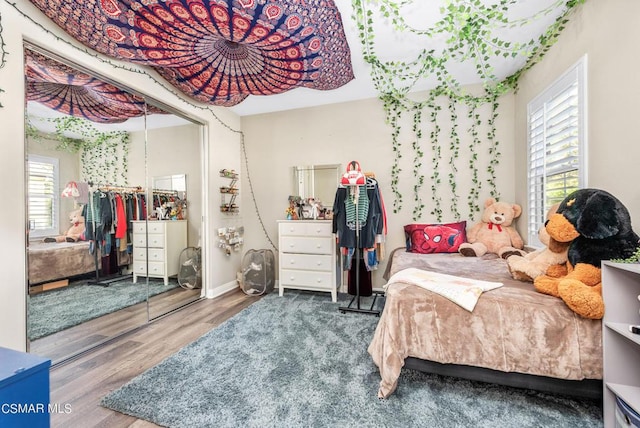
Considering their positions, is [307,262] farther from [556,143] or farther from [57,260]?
[556,143]

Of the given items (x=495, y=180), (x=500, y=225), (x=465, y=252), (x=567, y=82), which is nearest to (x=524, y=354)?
(x=465, y=252)

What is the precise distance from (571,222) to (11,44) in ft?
10.9

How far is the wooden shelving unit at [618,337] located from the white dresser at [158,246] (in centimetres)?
344

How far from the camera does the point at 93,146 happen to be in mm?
2189

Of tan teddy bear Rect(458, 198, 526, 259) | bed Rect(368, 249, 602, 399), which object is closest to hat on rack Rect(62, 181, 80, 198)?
bed Rect(368, 249, 602, 399)

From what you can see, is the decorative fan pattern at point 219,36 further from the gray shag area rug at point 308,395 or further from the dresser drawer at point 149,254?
the gray shag area rug at point 308,395

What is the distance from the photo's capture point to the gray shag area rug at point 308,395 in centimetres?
132

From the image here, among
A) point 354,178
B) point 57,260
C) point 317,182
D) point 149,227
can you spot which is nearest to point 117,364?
point 57,260

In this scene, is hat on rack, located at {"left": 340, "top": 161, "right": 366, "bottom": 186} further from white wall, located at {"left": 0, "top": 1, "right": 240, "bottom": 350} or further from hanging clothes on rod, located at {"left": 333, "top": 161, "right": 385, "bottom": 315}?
white wall, located at {"left": 0, "top": 1, "right": 240, "bottom": 350}

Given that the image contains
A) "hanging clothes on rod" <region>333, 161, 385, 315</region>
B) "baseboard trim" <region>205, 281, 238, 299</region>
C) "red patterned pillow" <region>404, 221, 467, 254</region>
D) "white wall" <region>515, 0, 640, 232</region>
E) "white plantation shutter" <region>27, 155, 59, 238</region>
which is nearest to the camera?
"white wall" <region>515, 0, 640, 232</region>

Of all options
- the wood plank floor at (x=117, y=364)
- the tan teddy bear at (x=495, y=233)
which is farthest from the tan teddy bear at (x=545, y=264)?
the wood plank floor at (x=117, y=364)

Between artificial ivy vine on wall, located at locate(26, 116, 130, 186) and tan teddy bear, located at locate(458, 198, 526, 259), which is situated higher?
artificial ivy vine on wall, located at locate(26, 116, 130, 186)

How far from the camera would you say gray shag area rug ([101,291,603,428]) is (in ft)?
4.32

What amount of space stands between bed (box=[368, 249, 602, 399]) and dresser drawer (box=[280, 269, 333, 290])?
1485 mm
